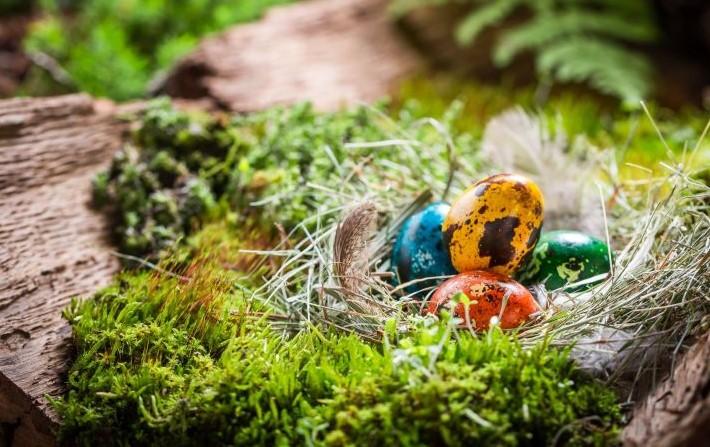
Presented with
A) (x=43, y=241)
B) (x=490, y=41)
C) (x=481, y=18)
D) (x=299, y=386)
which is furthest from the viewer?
(x=490, y=41)

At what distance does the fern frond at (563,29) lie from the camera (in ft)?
12.8

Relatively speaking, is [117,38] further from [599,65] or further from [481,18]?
[599,65]

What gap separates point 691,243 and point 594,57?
216 centimetres

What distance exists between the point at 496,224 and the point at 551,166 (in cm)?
82

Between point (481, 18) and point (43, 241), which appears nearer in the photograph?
point (43, 241)

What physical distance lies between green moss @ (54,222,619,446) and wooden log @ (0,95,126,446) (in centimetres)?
10

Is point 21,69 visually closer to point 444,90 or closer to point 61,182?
point 61,182

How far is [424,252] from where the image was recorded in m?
2.11

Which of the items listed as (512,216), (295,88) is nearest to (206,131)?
(295,88)

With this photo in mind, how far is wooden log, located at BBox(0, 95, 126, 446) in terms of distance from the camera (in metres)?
1.82

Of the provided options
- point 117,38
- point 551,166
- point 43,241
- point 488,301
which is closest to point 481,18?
point 551,166

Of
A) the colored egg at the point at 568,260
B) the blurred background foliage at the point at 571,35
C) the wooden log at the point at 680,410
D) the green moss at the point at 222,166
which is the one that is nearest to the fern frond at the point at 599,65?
the blurred background foliage at the point at 571,35

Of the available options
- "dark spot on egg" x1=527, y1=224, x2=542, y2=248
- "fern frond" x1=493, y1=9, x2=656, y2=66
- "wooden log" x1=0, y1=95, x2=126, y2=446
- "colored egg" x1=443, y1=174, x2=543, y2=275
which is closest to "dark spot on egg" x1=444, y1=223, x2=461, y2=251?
"colored egg" x1=443, y1=174, x2=543, y2=275

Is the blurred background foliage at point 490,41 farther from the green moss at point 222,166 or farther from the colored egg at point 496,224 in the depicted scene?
the colored egg at point 496,224
